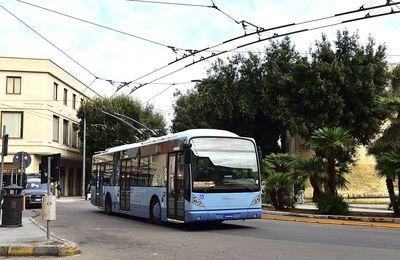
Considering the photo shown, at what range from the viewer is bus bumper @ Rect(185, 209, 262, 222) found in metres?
14.7

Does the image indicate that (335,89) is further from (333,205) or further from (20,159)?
(20,159)

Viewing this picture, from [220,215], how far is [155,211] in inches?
131

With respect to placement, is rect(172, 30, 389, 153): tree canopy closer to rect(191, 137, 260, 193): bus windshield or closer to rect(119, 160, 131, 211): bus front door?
rect(119, 160, 131, 211): bus front door

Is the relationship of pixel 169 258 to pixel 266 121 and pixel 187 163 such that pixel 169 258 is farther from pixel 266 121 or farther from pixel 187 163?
pixel 266 121

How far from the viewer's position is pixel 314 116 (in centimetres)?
3145

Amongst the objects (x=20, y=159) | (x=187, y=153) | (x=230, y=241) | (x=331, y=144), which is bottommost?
(x=230, y=241)

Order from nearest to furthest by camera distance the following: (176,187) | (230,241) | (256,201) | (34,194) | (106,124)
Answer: (230,241)
(256,201)
(176,187)
(34,194)
(106,124)

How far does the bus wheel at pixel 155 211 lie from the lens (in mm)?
17188

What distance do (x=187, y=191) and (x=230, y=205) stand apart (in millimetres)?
1390

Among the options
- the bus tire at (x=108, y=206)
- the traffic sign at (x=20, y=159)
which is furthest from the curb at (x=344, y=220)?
the traffic sign at (x=20, y=159)

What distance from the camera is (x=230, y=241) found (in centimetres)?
1247

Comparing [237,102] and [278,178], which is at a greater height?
[237,102]

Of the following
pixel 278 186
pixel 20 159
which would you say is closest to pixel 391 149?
pixel 278 186

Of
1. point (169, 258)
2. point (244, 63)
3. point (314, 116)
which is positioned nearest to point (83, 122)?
point (244, 63)
